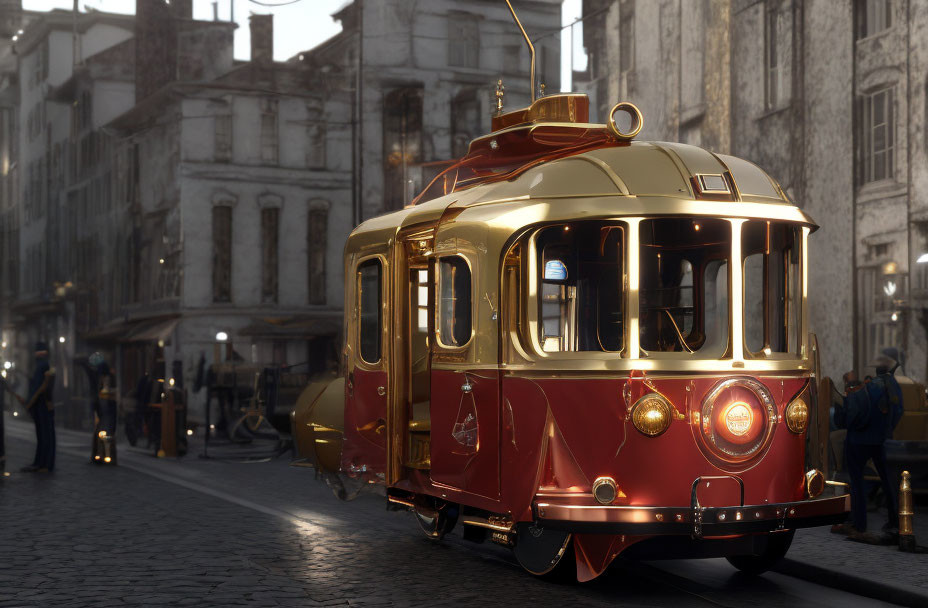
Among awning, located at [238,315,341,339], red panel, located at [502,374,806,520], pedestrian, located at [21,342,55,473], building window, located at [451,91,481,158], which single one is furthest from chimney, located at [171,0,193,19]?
red panel, located at [502,374,806,520]

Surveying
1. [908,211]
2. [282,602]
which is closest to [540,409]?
[282,602]

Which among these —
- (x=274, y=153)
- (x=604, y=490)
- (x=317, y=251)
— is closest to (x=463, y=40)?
(x=274, y=153)

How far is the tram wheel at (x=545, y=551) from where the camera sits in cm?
857

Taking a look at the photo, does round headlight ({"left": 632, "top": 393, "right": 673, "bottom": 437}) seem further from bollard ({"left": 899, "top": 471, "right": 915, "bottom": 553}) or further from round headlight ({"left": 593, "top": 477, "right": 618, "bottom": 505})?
bollard ({"left": 899, "top": 471, "right": 915, "bottom": 553})

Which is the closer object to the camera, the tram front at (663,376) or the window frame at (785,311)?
the tram front at (663,376)

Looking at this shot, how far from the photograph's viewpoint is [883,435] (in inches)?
423

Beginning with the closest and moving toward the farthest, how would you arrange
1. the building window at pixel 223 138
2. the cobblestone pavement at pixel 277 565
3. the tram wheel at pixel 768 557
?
the cobblestone pavement at pixel 277 565 → the tram wheel at pixel 768 557 → the building window at pixel 223 138

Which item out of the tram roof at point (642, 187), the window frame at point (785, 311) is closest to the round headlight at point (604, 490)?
the window frame at point (785, 311)

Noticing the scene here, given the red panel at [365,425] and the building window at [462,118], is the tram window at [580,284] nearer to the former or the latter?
the red panel at [365,425]

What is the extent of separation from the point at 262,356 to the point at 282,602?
30.4m

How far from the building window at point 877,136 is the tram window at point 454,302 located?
39.8 ft

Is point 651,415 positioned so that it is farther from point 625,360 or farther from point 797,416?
point 797,416

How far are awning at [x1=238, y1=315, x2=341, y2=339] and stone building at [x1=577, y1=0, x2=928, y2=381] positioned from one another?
15496 millimetres

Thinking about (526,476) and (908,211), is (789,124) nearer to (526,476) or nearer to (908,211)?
(908,211)
